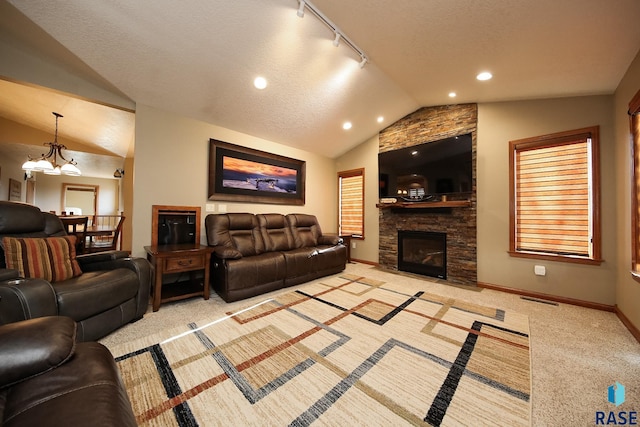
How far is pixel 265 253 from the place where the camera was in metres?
3.39

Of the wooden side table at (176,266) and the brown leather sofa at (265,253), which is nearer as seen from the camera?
the wooden side table at (176,266)

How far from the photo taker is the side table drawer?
2.48 m

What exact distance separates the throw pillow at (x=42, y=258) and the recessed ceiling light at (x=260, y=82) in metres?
2.61

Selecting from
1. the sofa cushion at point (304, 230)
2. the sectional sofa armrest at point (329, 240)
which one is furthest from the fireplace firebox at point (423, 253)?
the sofa cushion at point (304, 230)

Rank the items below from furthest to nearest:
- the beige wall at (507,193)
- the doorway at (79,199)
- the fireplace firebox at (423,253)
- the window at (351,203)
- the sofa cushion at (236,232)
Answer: the doorway at (79,199) < the window at (351,203) < the fireplace firebox at (423,253) < the sofa cushion at (236,232) < the beige wall at (507,193)

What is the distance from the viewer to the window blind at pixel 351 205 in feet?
16.5

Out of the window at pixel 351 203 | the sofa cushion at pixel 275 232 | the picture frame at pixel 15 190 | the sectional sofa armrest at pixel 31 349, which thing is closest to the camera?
the sectional sofa armrest at pixel 31 349

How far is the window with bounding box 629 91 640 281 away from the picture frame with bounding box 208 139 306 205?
4202 mm

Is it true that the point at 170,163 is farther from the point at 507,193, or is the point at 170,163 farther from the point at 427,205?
the point at 507,193

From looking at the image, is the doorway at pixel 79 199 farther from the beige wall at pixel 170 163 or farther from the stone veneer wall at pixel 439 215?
the stone veneer wall at pixel 439 215

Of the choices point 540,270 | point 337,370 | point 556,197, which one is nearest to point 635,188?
point 556,197

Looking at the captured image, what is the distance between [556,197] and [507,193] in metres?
0.50

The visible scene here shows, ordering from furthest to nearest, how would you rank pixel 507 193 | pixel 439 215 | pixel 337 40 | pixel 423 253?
pixel 423 253
pixel 439 215
pixel 507 193
pixel 337 40

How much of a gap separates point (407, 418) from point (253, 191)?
11.6 ft
